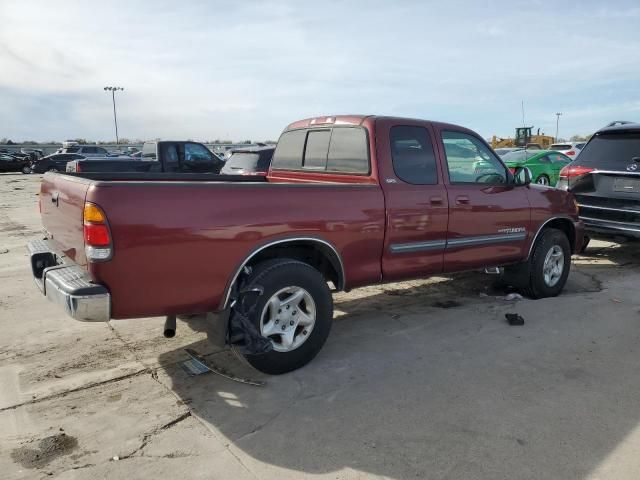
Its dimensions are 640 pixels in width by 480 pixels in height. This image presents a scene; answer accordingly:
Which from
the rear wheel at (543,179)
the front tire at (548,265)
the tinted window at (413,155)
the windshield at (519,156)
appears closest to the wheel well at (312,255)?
the tinted window at (413,155)

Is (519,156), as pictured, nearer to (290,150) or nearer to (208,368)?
(290,150)

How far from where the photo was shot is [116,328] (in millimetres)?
4770

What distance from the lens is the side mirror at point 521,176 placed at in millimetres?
5402

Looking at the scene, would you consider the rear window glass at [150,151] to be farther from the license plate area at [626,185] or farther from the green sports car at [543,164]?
the license plate area at [626,185]

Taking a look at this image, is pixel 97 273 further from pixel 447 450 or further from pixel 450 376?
pixel 450 376

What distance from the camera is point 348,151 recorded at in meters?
4.64

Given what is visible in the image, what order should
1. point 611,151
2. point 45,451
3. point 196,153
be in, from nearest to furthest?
point 45,451 < point 611,151 < point 196,153

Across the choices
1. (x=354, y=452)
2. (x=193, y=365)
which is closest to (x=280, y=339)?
(x=193, y=365)

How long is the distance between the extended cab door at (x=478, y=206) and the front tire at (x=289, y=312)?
1.56 m

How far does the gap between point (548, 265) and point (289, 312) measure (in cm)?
350

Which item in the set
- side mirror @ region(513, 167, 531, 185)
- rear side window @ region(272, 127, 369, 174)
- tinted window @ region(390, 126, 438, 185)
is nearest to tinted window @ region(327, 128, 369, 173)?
rear side window @ region(272, 127, 369, 174)

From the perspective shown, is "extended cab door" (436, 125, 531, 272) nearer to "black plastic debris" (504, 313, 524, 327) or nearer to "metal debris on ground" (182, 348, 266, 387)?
"black plastic debris" (504, 313, 524, 327)

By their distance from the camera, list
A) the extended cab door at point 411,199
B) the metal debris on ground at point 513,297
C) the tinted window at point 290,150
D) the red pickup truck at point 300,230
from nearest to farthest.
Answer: the red pickup truck at point 300,230 < the extended cab door at point 411,199 < the tinted window at point 290,150 < the metal debris on ground at point 513,297

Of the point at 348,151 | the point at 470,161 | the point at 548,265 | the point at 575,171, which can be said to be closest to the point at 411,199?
the point at 348,151
